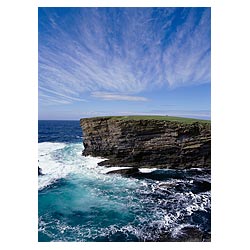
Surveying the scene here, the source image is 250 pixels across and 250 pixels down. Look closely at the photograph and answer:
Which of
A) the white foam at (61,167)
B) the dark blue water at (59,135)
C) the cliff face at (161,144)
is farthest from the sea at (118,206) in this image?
the dark blue water at (59,135)

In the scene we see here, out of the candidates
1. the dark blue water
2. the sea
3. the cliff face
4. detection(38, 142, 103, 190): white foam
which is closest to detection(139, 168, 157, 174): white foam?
the cliff face

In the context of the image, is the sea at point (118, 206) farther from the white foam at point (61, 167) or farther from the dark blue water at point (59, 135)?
the dark blue water at point (59, 135)

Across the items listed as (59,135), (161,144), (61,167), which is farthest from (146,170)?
(59,135)

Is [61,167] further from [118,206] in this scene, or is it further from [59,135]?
[59,135]

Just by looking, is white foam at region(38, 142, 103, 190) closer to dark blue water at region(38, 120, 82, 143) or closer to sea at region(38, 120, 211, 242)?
sea at region(38, 120, 211, 242)

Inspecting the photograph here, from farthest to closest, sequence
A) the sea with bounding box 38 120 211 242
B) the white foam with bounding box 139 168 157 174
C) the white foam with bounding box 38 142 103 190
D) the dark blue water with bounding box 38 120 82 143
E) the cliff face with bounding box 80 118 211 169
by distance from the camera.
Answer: the dark blue water with bounding box 38 120 82 143 < the cliff face with bounding box 80 118 211 169 < the white foam with bounding box 139 168 157 174 < the white foam with bounding box 38 142 103 190 < the sea with bounding box 38 120 211 242

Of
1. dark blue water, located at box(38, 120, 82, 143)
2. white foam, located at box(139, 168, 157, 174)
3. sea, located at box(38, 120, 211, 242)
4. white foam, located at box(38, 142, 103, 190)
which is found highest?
dark blue water, located at box(38, 120, 82, 143)

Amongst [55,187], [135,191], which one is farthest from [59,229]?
[135,191]
